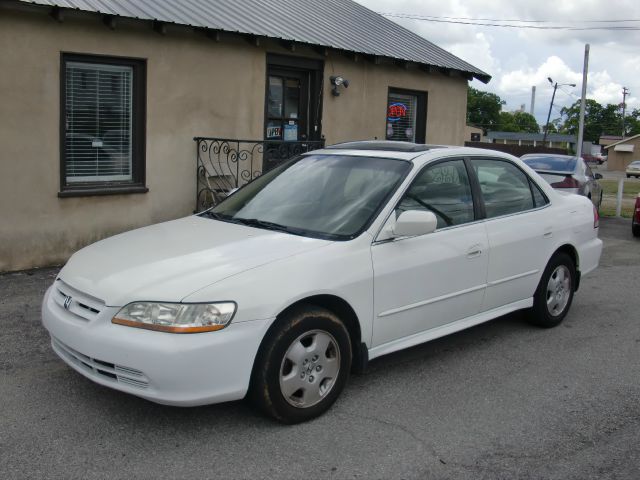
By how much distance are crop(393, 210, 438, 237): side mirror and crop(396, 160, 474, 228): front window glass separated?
0.23 meters

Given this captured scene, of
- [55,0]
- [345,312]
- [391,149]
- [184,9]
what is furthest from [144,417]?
[184,9]

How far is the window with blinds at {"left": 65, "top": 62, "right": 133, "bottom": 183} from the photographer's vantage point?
8227mm

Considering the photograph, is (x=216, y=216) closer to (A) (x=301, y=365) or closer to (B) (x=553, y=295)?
(A) (x=301, y=365)

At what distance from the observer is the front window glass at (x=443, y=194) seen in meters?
4.77

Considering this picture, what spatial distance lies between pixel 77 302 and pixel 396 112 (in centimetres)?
932

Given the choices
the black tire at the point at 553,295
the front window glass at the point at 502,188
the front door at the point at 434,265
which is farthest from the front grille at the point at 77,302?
the black tire at the point at 553,295

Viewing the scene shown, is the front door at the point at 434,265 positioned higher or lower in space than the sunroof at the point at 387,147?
lower

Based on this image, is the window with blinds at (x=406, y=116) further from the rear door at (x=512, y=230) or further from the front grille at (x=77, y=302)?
the front grille at (x=77, y=302)

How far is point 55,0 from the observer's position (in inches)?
296

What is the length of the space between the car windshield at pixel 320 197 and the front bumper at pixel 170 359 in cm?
106

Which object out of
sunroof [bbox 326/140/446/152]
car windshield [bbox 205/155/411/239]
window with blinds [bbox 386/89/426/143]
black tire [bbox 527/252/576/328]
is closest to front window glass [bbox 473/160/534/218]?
sunroof [bbox 326/140/446/152]

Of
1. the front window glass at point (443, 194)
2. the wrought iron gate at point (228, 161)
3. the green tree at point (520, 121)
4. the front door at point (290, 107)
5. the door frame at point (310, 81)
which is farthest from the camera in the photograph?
the green tree at point (520, 121)

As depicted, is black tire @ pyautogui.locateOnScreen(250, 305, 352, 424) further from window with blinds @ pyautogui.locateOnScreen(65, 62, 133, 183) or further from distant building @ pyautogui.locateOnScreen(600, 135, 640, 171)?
distant building @ pyautogui.locateOnScreen(600, 135, 640, 171)

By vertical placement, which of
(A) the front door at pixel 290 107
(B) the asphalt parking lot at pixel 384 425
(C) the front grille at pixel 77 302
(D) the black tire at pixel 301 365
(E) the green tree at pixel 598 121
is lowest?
(B) the asphalt parking lot at pixel 384 425
